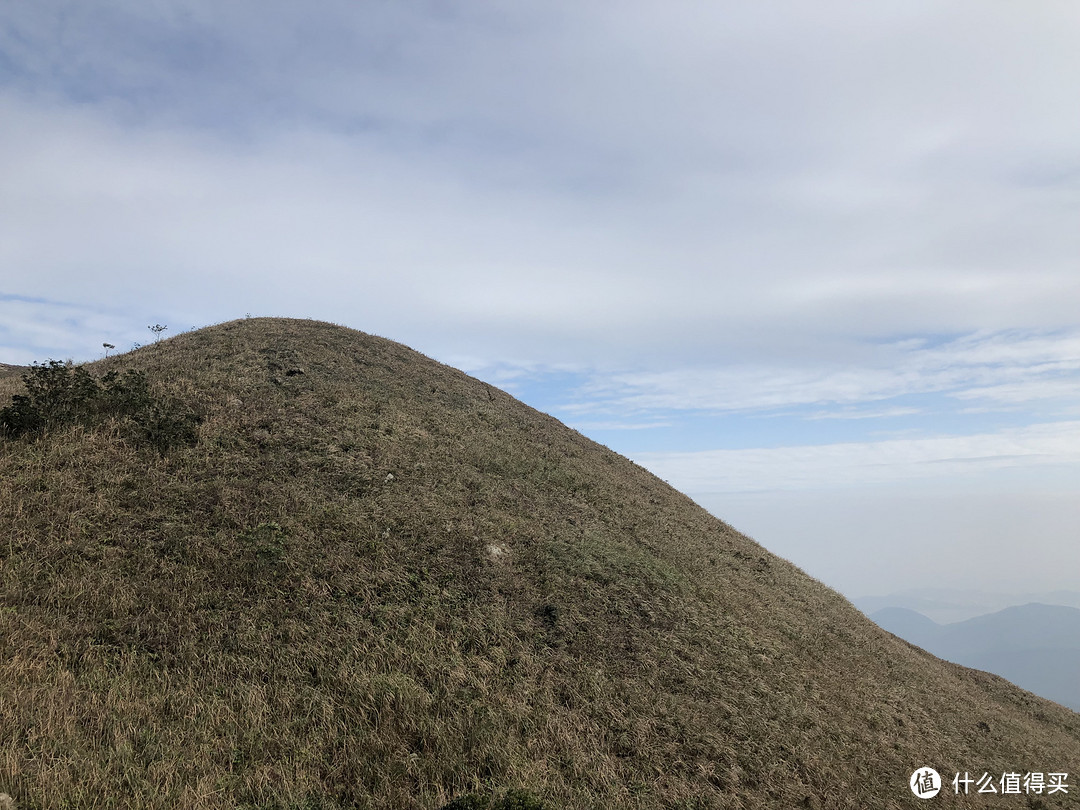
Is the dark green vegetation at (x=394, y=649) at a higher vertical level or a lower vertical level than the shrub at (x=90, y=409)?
lower

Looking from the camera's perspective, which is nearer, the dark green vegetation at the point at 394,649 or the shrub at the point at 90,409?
the dark green vegetation at the point at 394,649

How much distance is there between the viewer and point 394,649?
42.7ft

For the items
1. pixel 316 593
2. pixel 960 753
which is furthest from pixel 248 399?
pixel 960 753

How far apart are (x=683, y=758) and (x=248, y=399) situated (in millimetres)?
21666

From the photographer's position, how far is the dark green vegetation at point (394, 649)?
981 centimetres

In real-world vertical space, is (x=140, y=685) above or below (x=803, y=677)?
above

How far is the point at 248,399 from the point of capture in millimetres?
23906

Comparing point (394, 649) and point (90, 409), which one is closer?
point (394, 649)

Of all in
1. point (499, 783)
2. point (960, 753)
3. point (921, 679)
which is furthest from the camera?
point (921, 679)

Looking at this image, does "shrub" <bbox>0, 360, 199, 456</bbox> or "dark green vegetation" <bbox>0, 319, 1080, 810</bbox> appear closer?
"dark green vegetation" <bbox>0, 319, 1080, 810</bbox>

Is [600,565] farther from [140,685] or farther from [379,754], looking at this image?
[140,685]

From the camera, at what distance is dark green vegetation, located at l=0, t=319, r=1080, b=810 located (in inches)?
386

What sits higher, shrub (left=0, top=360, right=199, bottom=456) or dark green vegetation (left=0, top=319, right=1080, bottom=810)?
shrub (left=0, top=360, right=199, bottom=456)

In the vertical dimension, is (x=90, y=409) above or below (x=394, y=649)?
above
